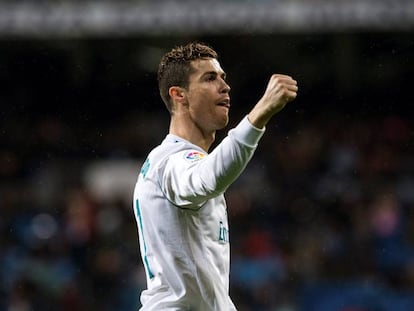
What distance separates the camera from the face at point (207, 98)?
412cm

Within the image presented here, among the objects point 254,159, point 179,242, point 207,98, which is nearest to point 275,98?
point 207,98

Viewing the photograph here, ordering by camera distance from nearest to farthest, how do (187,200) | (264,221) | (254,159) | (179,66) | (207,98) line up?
(187,200), (207,98), (179,66), (264,221), (254,159)

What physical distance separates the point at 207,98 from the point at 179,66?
0.22 metres

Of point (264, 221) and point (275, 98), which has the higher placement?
point (264, 221)

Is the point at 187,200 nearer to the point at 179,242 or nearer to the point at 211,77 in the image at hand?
the point at 179,242

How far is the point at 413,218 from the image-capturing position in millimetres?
10234

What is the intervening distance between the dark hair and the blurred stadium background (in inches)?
213

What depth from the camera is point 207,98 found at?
13.6 ft

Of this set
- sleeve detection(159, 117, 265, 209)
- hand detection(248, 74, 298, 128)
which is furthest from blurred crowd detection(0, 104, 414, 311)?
hand detection(248, 74, 298, 128)

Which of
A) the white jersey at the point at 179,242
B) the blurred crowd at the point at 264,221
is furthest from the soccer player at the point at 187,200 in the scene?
the blurred crowd at the point at 264,221

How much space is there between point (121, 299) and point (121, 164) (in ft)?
8.83

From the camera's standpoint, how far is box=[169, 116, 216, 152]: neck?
4.15 metres

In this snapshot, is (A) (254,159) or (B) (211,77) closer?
(B) (211,77)

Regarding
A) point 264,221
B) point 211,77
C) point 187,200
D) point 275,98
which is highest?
point 211,77
